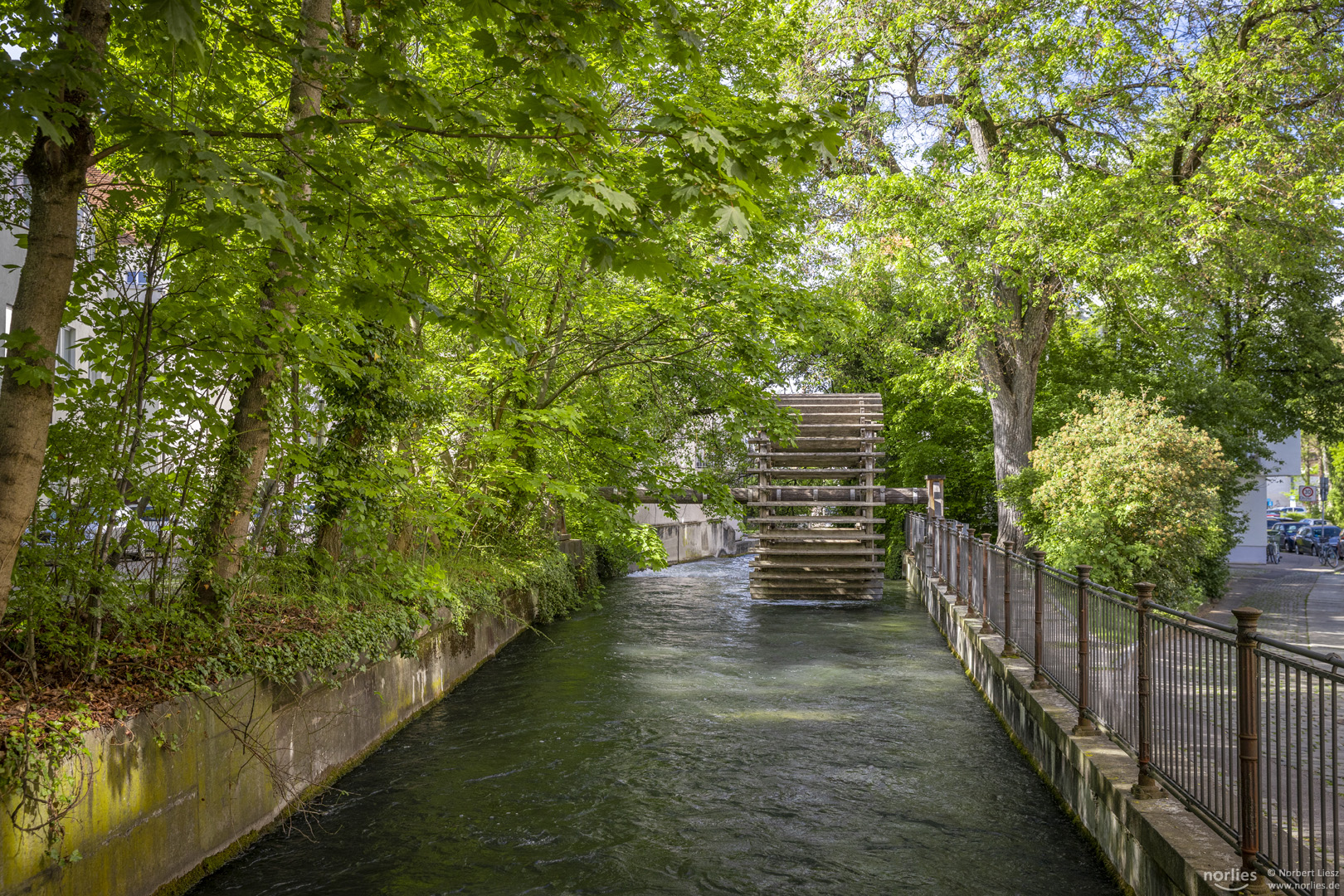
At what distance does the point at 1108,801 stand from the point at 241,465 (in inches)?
211

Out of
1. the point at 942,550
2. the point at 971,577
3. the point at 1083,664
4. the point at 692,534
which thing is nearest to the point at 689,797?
the point at 1083,664

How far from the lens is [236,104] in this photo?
598 centimetres

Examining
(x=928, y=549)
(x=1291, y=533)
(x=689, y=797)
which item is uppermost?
(x=928, y=549)

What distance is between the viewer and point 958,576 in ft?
48.6

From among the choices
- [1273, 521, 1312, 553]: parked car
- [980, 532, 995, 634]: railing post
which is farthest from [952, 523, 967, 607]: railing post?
[1273, 521, 1312, 553]: parked car

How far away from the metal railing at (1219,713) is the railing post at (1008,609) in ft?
5.20

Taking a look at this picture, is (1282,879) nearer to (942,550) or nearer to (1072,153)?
(942,550)

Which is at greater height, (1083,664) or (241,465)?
(241,465)

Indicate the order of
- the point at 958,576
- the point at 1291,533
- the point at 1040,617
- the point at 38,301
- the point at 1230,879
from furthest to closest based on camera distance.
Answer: the point at 1291,533
the point at 958,576
the point at 1040,617
the point at 38,301
the point at 1230,879

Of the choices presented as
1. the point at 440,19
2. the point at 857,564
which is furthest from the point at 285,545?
the point at 857,564

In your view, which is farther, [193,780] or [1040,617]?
[1040,617]

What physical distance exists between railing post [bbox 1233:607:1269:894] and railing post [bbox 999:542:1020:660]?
5.40 meters

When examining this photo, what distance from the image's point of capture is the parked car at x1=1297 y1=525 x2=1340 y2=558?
112 feet

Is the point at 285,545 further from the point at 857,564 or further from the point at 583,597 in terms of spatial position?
the point at 857,564
